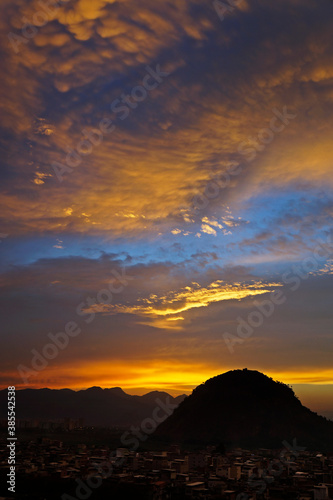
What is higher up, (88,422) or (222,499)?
(222,499)

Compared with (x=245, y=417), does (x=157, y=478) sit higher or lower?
higher

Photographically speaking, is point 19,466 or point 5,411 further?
point 5,411

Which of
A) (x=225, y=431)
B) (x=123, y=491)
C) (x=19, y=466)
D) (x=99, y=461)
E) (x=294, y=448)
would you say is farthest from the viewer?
(x=225, y=431)

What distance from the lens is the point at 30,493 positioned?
39562 millimetres

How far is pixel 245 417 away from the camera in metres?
102

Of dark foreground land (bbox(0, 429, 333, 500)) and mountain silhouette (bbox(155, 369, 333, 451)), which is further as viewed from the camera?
mountain silhouette (bbox(155, 369, 333, 451))

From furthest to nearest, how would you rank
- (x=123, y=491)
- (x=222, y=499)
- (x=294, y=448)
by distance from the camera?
1. (x=294, y=448)
2. (x=123, y=491)
3. (x=222, y=499)

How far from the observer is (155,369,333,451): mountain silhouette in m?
95.7

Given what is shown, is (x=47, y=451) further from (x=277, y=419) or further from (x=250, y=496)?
(x=277, y=419)

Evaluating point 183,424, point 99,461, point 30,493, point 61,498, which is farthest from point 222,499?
point 183,424

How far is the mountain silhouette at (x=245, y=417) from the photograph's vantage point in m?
95.7

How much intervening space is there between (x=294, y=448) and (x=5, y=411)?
5778 inches

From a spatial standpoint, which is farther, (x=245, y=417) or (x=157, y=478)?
(x=245, y=417)

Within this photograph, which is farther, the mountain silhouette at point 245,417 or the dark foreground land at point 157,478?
the mountain silhouette at point 245,417
